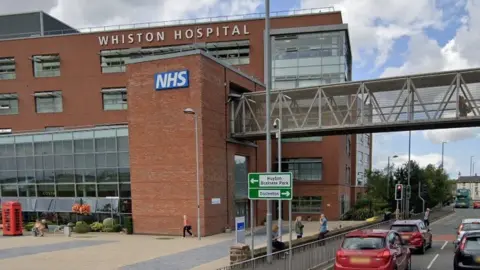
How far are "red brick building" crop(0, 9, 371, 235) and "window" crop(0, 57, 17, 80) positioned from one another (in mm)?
128

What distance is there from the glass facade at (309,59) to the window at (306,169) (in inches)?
326

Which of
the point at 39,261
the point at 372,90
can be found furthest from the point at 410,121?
the point at 39,261

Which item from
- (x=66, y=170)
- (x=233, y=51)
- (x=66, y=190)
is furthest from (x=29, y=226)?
(x=233, y=51)

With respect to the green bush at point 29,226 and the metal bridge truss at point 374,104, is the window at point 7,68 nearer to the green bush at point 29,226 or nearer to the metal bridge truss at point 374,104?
the green bush at point 29,226

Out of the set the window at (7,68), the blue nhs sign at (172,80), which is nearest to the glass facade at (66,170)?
the blue nhs sign at (172,80)

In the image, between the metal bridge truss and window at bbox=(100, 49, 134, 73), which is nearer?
the metal bridge truss

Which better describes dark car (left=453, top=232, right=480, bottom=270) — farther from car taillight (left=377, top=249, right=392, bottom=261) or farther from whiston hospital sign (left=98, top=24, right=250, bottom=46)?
whiston hospital sign (left=98, top=24, right=250, bottom=46)

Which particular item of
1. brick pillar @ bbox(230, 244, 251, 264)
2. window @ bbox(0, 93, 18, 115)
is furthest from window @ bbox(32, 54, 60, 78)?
brick pillar @ bbox(230, 244, 251, 264)

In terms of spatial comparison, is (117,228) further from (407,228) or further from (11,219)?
(407,228)

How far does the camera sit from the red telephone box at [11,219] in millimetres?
28750

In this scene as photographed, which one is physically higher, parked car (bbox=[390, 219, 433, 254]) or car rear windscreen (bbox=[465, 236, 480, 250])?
car rear windscreen (bbox=[465, 236, 480, 250])

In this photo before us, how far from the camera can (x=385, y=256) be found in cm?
1101

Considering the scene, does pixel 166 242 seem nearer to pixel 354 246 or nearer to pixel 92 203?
pixel 92 203

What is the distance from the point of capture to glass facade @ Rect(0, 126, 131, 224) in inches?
1228
